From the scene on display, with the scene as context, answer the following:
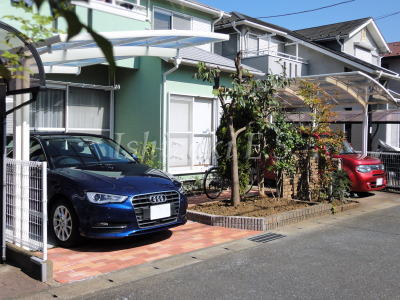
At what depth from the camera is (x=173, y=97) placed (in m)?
10.6

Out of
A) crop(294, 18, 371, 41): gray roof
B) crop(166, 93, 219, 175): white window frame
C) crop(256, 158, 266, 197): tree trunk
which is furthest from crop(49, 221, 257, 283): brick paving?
crop(294, 18, 371, 41): gray roof

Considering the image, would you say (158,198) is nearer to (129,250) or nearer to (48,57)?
(129,250)

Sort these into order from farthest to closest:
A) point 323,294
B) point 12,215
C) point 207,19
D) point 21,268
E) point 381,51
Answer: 1. point 381,51
2. point 207,19
3. point 12,215
4. point 21,268
5. point 323,294

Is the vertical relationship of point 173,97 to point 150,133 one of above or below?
above

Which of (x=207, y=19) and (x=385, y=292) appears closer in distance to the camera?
(x=385, y=292)

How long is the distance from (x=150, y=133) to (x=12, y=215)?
228 inches

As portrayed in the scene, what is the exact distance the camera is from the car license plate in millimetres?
5669

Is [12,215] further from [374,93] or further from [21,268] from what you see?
[374,93]

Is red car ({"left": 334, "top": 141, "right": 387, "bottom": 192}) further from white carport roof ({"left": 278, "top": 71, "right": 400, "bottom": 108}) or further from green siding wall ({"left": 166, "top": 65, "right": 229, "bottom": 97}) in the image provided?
green siding wall ({"left": 166, "top": 65, "right": 229, "bottom": 97})

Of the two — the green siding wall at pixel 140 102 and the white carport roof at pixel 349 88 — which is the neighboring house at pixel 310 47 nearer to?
the white carport roof at pixel 349 88

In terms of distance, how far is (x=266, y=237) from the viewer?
644cm

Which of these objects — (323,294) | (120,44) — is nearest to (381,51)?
(120,44)

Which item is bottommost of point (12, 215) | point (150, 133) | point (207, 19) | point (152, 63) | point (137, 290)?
point (137, 290)

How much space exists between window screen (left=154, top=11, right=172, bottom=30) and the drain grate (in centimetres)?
861
